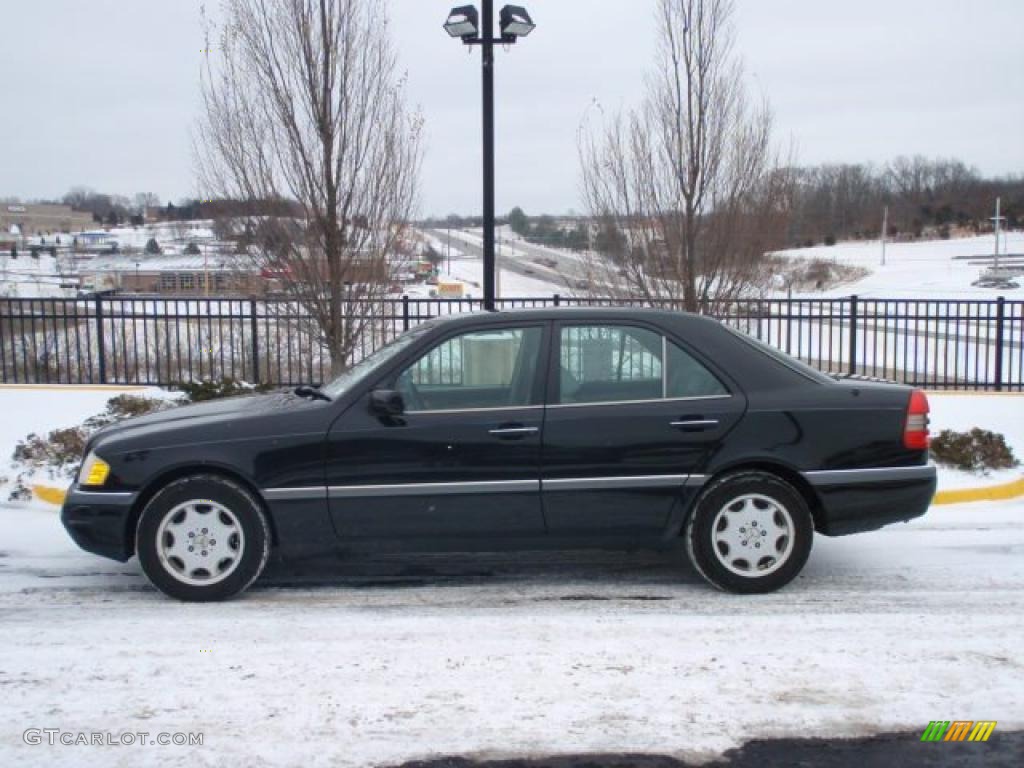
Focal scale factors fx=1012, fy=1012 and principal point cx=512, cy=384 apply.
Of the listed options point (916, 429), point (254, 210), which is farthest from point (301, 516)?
point (254, 210)

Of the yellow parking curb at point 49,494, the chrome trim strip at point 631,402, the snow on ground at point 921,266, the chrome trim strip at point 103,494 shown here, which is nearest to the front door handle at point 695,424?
the chrome trim strip at point 631,402

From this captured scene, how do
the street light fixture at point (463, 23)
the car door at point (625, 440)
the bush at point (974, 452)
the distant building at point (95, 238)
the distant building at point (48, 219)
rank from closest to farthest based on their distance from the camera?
1. the car door at point (625, 440)
2. the bush at point (974, 452)
3. the street light fixture at point (463, 23)
4. the distant building at point (95, 238)
5. the distant building at point (48, 219)

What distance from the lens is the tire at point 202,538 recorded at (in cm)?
546

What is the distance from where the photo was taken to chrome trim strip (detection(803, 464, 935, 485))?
5625 mm

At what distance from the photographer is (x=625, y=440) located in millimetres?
5547

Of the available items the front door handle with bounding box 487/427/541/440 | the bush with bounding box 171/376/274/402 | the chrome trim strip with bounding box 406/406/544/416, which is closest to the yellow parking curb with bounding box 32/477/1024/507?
the bush with bounding box 171/376/274/402

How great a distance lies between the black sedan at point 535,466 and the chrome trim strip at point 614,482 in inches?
0.4

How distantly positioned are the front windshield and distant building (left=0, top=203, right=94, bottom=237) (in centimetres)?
4151

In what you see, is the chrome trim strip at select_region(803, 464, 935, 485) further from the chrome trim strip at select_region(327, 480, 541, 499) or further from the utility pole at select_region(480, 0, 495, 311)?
the utility pole at select_region(480, 0, 495, 311)

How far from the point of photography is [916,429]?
573cm

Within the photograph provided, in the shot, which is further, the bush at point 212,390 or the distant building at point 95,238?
the distant building at point 95,238

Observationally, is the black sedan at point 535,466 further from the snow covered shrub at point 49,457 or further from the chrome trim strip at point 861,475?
the snow covered shrub at point 49,457

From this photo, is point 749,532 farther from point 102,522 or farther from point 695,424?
point 102,522

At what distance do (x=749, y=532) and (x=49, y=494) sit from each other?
5.49 meters
